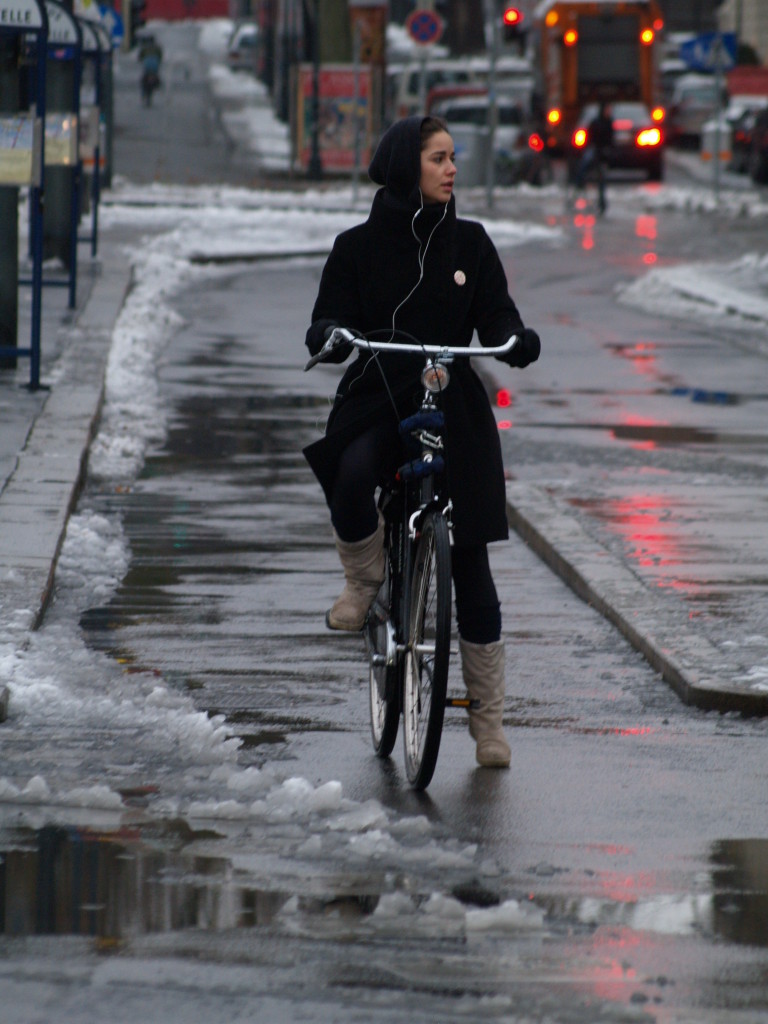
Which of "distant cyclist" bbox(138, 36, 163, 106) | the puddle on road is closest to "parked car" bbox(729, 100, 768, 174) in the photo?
"distant cyclist" bbox(138, 36, 163, 106)

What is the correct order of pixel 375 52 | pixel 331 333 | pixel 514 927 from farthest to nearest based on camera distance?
pixel 375 52 < pixel 331 333 < pixel 514 927

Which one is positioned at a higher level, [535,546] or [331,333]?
[331,333]

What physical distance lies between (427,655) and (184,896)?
1249mm

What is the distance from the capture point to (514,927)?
454 centimetres

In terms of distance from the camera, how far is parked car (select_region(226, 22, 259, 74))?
84750 mm

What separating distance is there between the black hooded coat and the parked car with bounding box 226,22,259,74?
A: 7952 centimetres

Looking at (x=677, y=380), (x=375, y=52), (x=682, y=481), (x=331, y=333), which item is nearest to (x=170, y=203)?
(x=375, y=52)

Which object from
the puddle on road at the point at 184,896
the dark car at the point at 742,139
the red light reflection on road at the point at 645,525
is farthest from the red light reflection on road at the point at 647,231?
the puddle on road at the point at 184,896

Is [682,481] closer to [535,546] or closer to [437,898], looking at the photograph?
[535,546]

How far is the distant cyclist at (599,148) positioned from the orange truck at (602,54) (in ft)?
33.4

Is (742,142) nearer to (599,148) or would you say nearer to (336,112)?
(336,112)

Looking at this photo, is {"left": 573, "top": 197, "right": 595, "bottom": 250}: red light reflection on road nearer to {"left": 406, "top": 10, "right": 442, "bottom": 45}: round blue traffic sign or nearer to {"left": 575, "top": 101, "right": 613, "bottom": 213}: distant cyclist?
{"left": 575, "top": 101, "right": 613, "bottom": 213}: distant cyclist

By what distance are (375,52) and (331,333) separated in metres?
38.5

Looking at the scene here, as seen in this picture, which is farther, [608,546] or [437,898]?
[608,546]
